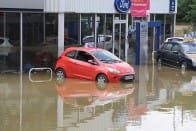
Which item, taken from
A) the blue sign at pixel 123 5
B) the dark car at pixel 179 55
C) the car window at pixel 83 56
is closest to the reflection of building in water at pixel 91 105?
the car window at pixel 83 56

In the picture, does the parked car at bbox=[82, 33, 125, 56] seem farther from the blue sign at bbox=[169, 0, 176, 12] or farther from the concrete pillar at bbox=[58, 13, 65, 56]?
the blue sign at bbox=[169, 0, 176, 12]

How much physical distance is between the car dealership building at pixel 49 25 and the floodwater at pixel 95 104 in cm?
150

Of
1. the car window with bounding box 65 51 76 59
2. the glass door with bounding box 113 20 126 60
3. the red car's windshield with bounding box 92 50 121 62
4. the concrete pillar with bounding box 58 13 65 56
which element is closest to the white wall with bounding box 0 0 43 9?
the concrete pillar with bounding box 58 13 65 56

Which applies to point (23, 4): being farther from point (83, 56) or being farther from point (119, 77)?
point (119, 77)

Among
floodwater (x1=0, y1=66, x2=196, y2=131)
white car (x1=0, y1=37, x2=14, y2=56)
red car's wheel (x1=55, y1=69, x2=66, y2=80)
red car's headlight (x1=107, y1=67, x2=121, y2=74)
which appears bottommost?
floodwater (x1=0, y1=66, x2=196, y2=131)

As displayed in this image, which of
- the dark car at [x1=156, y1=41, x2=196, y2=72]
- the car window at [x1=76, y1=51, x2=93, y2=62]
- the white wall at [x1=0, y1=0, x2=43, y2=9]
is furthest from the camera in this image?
the dark car at [x1=156, y1=41, x2=196, y2=72]

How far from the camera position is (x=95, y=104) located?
1652 cm

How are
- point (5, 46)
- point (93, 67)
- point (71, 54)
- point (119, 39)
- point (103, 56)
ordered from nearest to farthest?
point (93, 67)
point (103, 56)
point (71, 54)
point (5, 46)
point (119, 39)

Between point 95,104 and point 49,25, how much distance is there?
10022 millimetres

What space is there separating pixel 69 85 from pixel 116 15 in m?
9.92

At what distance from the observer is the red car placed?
21.5 metres

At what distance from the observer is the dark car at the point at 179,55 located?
2726 cm

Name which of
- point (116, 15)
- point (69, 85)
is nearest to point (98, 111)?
point (69, 85)

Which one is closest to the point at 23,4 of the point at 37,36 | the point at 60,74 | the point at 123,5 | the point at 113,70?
the point at 37,36
